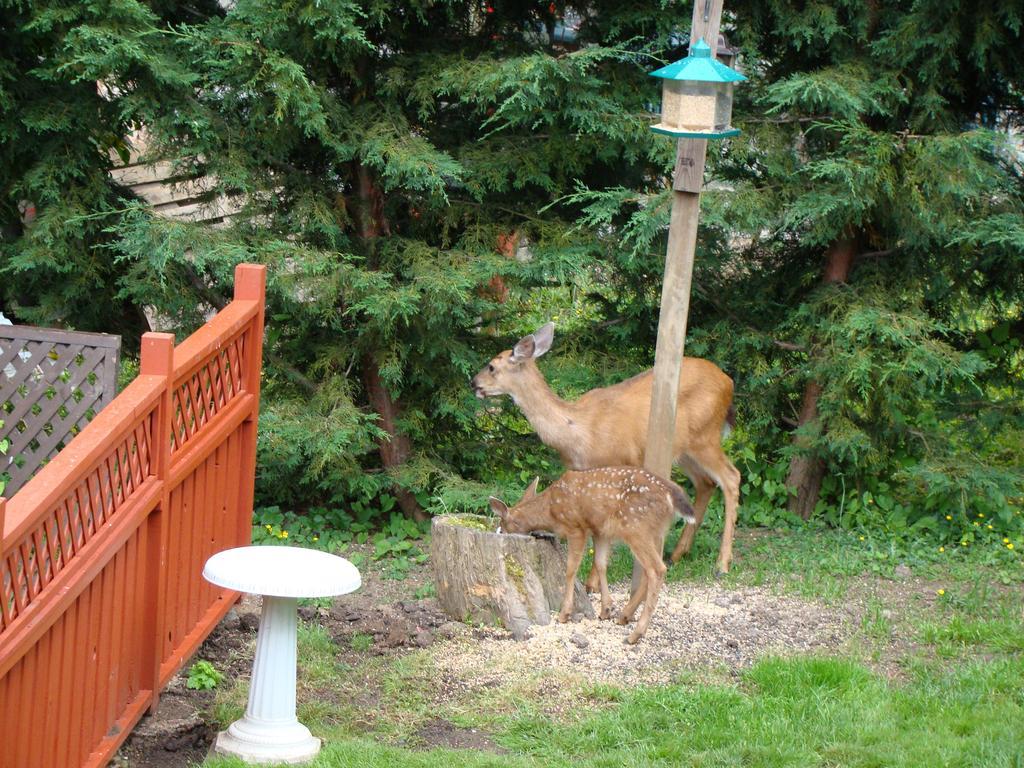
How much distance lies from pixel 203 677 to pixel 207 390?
4.43 ft

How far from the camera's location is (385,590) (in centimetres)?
789

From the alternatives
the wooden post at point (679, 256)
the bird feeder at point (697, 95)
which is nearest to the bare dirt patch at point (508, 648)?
the wooden post at point (679, 256)

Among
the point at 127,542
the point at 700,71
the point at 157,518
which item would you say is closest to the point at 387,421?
the point at 157,518

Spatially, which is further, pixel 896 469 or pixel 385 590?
pixel 896 469

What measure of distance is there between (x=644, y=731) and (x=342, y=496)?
4275 mm

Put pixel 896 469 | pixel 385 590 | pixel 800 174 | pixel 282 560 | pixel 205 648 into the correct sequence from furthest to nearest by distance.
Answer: pixel 896 469, pixel 800 174, pixel 385 590, pixel 205 648, pixel 282 560

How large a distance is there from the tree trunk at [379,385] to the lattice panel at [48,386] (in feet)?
8.34

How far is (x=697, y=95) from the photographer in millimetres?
6277

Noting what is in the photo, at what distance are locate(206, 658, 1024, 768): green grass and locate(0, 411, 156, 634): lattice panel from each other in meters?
1.07

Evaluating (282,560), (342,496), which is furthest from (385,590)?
(282,560)

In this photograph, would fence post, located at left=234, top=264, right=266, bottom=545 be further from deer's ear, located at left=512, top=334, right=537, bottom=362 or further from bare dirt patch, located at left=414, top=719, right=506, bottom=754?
deer's ear, located at left=512, top=334, right=537, bottom=362

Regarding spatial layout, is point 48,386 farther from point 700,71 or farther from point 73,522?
point 700,71

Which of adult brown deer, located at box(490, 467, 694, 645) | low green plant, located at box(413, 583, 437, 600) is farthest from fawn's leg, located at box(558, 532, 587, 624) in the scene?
low green plant, located at box(413, 583, 437, 600)

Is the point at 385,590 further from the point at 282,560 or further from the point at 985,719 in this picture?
the point at 985,719
